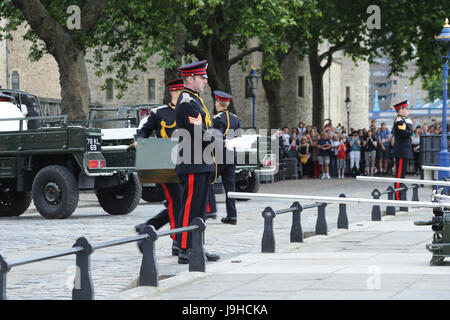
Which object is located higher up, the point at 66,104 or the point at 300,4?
the point at 300,4

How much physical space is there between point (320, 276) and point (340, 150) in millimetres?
25112

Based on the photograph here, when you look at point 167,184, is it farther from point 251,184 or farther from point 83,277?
point 251,184

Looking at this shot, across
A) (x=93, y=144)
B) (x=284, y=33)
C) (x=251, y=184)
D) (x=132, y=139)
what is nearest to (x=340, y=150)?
(x=284, y=33)

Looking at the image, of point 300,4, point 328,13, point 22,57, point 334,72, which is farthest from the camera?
point 334,72

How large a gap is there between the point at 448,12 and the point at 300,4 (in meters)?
7.49

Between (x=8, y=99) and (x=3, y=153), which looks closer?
(x=3, y=153)

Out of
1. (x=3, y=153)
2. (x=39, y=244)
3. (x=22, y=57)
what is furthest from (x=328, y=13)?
(x=39, y=244)

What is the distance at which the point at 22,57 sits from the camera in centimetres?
5131

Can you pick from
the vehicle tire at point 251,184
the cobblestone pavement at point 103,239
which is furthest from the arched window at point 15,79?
the vehicle tire at point 251,184

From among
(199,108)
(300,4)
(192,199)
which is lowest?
(192,199)

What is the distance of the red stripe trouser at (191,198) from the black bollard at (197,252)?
2.00ft

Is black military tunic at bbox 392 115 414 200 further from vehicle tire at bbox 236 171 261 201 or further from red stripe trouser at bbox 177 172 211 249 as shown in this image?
red stripe trouser at bbox 177 172 211 249

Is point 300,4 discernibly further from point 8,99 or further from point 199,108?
point 199,108
